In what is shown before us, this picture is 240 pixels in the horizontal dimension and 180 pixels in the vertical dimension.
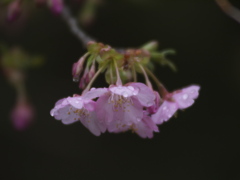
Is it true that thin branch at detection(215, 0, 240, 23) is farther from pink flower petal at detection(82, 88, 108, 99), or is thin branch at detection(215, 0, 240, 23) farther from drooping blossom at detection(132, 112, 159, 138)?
pink flower petal at detection(82, 88, 108, 99)

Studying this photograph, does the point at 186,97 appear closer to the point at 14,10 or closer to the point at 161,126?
the point at 14,10

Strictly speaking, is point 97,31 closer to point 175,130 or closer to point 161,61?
point 175,130

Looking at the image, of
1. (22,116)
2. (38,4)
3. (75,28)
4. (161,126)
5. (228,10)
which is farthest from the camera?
(161,126)

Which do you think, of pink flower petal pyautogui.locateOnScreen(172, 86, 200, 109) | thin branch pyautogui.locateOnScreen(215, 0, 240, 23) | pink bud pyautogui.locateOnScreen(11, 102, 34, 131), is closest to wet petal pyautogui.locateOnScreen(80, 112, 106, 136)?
pink flower petal pyautogui.locateOnScreen(172, 86, 200, 109)

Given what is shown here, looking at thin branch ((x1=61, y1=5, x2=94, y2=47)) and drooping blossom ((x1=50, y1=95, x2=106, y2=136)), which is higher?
thin branch ((x1=61, y1=5, x2=94, y2=47))

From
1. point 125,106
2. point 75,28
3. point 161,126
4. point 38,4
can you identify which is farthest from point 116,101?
point 161,126

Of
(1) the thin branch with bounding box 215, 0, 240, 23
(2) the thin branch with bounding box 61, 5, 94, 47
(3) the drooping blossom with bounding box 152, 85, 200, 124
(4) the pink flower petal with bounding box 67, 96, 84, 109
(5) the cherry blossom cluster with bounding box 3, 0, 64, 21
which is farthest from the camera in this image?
(1) the thin branch with bounding box 215, 0, 240, 23

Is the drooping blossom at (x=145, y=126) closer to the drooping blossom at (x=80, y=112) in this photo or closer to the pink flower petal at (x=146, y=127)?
the pink flower petal at (x=146, y=127)

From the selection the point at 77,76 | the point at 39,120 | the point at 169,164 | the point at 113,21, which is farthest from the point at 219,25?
the point at 77,76
